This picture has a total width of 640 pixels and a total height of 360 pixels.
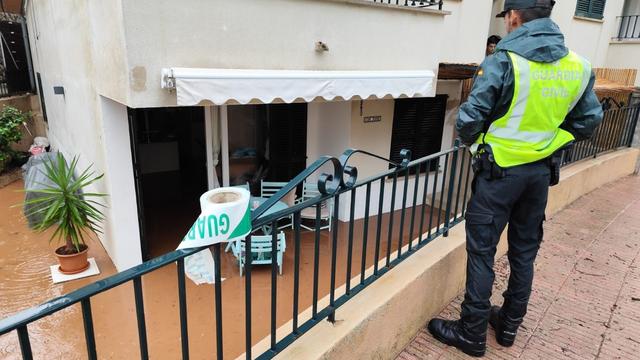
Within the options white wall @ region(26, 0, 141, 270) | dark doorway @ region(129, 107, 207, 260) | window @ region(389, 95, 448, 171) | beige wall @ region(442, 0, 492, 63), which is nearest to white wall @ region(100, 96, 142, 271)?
white wall @ region(26, 0, 141, 270)

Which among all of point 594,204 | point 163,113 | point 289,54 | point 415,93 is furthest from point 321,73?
point 163,113

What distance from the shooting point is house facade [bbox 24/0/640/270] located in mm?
4082

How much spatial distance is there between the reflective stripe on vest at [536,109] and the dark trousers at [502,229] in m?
0.11

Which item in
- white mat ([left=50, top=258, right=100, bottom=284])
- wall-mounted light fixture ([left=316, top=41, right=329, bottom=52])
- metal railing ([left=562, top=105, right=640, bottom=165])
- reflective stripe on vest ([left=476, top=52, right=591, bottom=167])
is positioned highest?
wall-mounted light fixture ([left=316, top=41, right=329, bottom=52])

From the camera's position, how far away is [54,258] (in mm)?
5844

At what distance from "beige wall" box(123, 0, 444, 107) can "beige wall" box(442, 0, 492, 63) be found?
40.2 inches

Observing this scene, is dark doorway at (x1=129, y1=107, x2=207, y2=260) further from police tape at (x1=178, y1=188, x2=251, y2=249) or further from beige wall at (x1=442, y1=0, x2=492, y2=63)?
police tape at (x1=178, y1=188, x2=251, y2=249)

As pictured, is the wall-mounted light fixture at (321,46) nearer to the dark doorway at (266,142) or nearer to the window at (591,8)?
the dark doorway at (266,142)

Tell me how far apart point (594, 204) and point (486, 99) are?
16.1 feet

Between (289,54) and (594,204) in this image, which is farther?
(594,204)

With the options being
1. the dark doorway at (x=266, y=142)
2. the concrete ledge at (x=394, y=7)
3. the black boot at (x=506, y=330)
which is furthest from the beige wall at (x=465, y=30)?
the black boot at (x=506, y=330)

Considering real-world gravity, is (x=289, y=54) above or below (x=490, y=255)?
above

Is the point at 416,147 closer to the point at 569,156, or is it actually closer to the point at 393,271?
the point at 569,156

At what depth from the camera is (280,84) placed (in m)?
4.55
